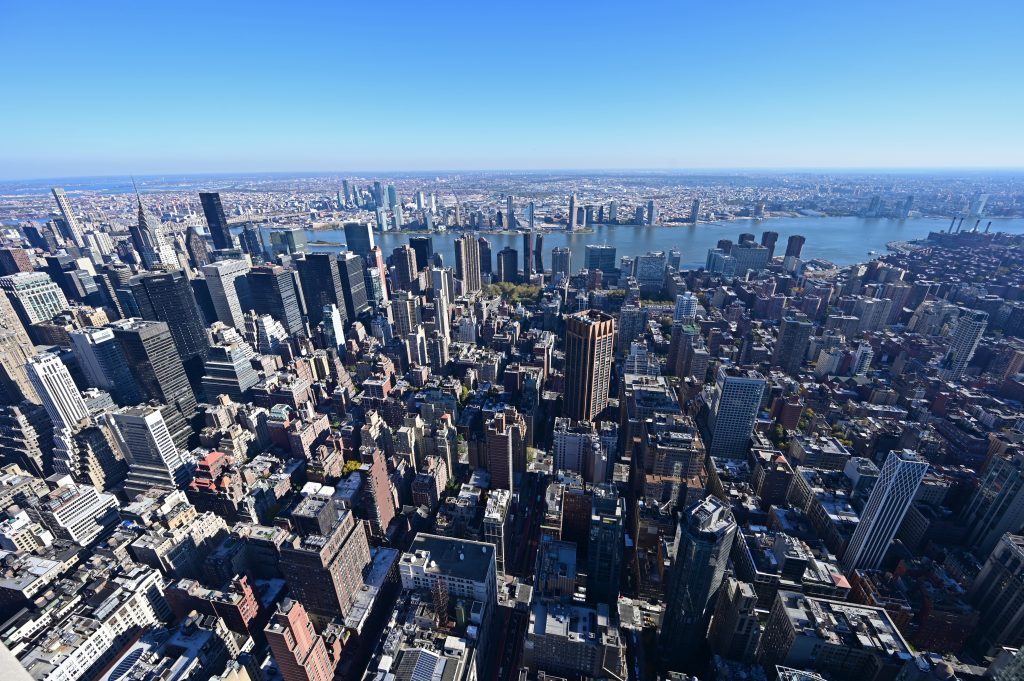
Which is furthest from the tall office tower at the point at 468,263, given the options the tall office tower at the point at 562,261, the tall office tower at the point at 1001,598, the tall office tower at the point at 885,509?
the tall office tower at the point at 1001,598

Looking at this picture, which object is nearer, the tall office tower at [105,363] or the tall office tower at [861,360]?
the tall office tower at [105,363]

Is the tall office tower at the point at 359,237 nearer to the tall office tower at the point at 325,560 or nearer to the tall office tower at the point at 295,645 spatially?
the tall office tower at the point at 325,560

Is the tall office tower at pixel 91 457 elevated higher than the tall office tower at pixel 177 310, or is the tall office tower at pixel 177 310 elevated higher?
the tall office tower at pixel 177 310

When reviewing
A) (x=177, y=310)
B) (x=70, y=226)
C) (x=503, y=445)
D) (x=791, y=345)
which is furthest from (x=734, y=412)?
(x=70, y=226)

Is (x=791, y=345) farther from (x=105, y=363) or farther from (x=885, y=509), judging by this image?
(x=105, y=363)

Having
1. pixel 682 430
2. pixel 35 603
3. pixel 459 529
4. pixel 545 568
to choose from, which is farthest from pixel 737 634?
pixel 35 603
